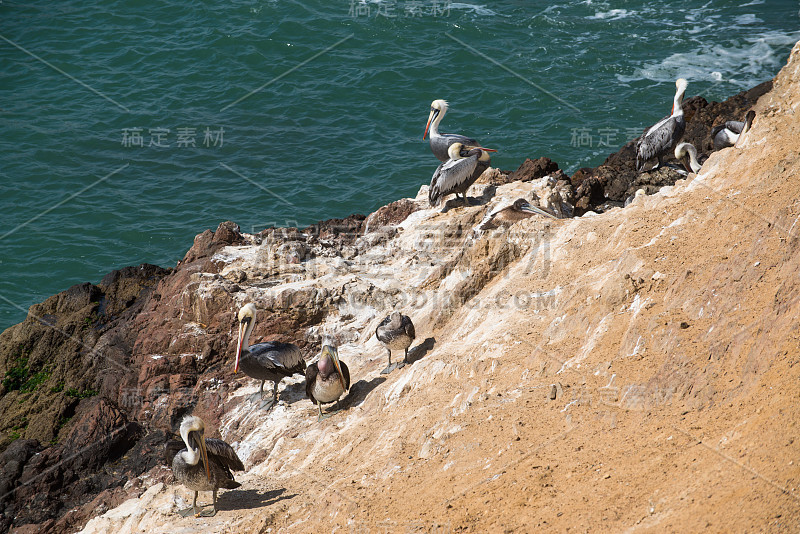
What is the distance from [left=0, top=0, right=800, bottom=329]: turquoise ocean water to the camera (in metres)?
24.3

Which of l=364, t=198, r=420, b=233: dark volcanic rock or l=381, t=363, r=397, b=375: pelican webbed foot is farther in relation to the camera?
l=364, t=198, r=420, b=233: dark volcanic rock

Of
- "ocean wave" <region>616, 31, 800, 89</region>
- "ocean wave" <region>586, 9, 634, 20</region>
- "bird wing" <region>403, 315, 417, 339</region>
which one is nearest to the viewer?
"bird wing" <region>403, 315, 417, 339</region>

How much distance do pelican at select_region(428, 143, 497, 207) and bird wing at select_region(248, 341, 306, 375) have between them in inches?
177

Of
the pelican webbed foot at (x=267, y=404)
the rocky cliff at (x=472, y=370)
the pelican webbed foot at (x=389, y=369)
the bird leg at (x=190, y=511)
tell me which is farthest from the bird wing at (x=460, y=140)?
the bird leg at (x=190, y=511)

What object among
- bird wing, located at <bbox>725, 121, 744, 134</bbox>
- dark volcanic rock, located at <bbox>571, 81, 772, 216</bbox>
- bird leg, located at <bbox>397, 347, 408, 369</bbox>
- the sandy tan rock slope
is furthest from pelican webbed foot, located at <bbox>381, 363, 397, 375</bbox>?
bird wing, located at <bbox>725, 121, 744, 134</bbox>

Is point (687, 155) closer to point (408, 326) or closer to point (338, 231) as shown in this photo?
point (338, 231)

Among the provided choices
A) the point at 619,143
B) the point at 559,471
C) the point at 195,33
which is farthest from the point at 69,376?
the point at 195,33

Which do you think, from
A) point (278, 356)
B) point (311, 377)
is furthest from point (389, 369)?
point (278, 356)

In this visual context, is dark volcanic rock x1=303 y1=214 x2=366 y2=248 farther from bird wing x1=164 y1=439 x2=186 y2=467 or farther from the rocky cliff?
bird wing x1=164 y1=439 x2=186 y2=467

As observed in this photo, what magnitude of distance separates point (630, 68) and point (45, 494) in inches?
1038

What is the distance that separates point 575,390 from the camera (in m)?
7.90

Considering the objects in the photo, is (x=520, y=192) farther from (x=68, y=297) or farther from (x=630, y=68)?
(x=630, y=68)

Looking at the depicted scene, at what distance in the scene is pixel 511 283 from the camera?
11102 mm

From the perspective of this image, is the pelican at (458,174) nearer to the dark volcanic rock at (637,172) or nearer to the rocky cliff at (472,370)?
the rocky cliff at (472,370)
